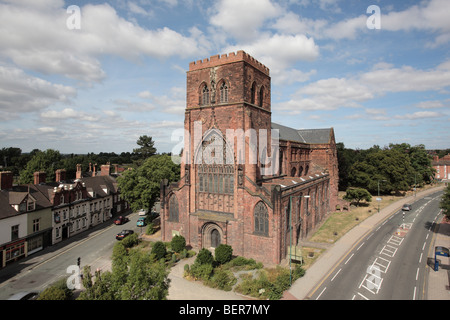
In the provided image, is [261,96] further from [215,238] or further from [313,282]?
[313,282]

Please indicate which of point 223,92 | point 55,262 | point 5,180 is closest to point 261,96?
point 223,92

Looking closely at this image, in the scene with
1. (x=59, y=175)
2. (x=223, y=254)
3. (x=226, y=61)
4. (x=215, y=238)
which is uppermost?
(x=226, y=61)

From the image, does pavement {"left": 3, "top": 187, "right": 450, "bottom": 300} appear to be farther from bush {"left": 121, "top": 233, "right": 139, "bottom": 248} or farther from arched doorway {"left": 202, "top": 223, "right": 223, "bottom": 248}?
bush {"left": 121, "top": 233, "right": 139, "bottom": 248}

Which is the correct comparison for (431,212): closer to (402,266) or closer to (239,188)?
(402,266)

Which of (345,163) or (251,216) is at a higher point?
(345,163)

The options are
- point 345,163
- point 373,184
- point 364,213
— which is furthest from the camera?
point 345,163

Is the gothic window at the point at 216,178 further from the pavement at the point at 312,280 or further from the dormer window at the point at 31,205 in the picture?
the dormer window at the point at 31,205

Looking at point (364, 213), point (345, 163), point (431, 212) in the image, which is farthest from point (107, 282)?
point (345, 163)
